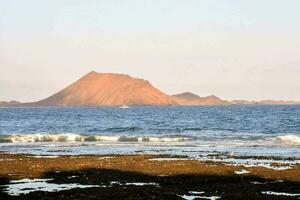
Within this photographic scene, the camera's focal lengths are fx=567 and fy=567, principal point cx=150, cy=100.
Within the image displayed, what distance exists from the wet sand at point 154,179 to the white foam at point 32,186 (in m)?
0.39

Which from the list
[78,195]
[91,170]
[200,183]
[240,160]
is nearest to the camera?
[78,195]

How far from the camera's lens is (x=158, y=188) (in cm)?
2334

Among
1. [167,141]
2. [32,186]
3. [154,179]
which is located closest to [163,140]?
[167,141]

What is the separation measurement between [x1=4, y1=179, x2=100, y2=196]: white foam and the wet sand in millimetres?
387

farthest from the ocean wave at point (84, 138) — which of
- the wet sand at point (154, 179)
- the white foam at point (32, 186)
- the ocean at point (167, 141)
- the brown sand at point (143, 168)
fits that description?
the white foam at point (32, 186)

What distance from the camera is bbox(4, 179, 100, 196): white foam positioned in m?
22.8

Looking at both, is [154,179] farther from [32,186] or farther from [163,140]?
[163,140]

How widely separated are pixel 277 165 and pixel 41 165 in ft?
46.5

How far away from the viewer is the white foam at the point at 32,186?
22.8 meters

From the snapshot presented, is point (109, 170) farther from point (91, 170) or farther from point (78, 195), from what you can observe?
point (78, 195)

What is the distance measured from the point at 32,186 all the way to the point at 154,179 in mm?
5878

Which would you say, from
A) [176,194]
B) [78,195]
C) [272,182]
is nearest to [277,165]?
[272,182]

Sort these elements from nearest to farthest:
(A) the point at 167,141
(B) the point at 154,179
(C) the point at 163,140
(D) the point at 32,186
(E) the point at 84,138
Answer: (D) the point at 32,186 → (B) the point at 154,179 → (A) the point at 167,141 → (C) the point at 163,140 → (E) the point at 84,138

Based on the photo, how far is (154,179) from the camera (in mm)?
26938
